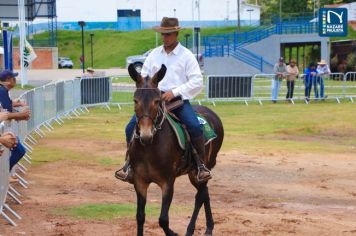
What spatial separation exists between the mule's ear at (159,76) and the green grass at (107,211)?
276 centimetres

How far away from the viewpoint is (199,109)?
34.6 ft

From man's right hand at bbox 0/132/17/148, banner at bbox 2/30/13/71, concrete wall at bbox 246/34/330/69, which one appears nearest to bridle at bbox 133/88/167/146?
man's right hand at bbox 0/132/17/148

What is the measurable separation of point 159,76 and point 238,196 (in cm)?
462

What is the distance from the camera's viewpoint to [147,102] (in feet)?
27.2

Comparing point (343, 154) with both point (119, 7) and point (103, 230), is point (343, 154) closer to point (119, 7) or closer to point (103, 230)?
point (103, 230)

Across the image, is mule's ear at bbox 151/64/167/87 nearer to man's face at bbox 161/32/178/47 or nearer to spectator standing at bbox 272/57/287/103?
man's face at bbox 161/32/178/47

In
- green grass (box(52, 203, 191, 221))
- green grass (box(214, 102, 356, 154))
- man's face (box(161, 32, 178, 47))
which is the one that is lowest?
green grass (box(214, 102, 356, 154))

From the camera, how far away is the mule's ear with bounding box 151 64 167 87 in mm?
8539

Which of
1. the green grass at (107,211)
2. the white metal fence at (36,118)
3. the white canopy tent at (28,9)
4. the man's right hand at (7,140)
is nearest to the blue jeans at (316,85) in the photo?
the white metal fence at (36,118)

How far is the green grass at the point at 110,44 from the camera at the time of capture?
86.3 meters

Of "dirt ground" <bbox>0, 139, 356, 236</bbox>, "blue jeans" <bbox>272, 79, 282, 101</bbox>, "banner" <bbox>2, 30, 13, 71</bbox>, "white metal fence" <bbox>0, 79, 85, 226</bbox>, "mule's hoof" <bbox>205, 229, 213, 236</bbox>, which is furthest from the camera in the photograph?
"blue jeans" <bbox>272, 79, 282, 101</bbox>

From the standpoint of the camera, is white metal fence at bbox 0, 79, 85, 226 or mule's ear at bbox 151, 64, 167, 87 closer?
mule's ear at bbox 151, 64, 167, 87

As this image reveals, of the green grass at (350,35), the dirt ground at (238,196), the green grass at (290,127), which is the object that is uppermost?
the green grass at (350,35)

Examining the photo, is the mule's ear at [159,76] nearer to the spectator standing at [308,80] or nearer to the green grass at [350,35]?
the spectator standing at [308,80]
